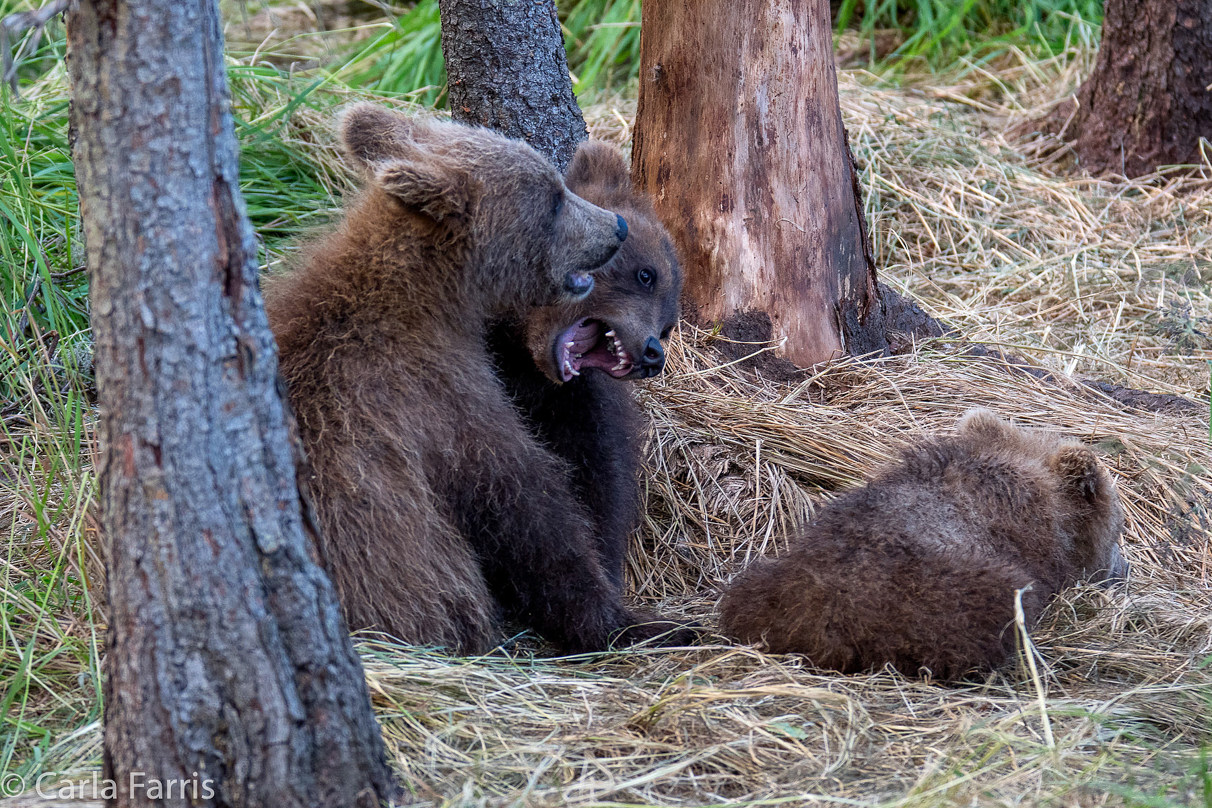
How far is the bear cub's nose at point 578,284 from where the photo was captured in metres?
3.49

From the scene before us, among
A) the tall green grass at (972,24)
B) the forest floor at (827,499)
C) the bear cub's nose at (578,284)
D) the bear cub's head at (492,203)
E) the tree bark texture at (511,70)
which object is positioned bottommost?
the forest floor at (827,499)

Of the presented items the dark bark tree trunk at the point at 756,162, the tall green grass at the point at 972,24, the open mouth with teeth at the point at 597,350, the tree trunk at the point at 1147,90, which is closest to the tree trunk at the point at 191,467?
the open mouth with teeth at the point at 597,350

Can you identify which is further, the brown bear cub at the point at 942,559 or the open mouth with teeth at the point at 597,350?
the open mouth with teeth at the point at 597,350

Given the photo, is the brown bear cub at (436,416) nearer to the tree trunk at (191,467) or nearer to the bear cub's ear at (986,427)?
the tree trunk at (191,467)

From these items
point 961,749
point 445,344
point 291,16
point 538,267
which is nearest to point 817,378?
point 538,267

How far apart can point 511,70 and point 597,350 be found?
132 centimetres

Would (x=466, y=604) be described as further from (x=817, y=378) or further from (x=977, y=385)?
(x=977, y=385)

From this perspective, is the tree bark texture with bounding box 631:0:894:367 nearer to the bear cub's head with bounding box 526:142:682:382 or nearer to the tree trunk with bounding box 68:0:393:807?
the bear cub's head with bounding box 526:142:682:382

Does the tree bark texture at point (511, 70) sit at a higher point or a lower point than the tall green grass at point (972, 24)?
lower

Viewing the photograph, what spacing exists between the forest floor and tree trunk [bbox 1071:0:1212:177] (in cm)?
22

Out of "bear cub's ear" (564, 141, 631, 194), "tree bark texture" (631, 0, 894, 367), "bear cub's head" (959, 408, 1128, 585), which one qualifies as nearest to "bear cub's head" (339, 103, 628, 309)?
"bear cub's ear" (564, 141, 631, 194)

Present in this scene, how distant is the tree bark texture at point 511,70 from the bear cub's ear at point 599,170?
1.30ft

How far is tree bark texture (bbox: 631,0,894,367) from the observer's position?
441cm

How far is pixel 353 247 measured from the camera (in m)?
3.19
